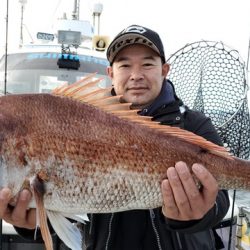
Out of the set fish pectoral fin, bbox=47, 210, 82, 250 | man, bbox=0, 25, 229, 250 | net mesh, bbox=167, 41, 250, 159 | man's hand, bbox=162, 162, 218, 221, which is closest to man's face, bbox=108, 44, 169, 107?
man, bbox=0, 25, 229, 250

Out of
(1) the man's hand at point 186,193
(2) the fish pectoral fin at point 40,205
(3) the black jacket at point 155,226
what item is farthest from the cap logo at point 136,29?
(2) the fish pectoral fin at point 40,205

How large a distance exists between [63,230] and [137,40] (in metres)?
1.19

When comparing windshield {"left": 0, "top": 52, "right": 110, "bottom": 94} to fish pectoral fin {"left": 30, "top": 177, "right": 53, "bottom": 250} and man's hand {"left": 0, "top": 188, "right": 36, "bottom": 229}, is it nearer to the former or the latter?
man's hand {"left": 0, "top": 188, "right": 36, "bottom": 229}

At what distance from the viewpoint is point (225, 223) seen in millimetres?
3717

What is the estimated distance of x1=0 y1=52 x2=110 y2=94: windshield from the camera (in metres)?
4.97

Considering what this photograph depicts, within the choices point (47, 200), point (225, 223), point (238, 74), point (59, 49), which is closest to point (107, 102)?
point (47, 200)

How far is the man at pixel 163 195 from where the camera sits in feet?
7.00

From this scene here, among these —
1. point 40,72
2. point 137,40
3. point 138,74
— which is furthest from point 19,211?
point 40,72

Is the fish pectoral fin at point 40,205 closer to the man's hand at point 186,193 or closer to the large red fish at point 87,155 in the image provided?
the large red fish at point 87,155

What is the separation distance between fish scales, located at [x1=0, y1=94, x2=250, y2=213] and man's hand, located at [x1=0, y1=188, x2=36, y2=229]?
5cm

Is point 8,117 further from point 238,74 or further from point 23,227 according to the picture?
point 238,74

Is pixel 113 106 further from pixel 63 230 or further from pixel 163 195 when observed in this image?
pixel 63 230

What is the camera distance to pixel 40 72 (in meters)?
5.07

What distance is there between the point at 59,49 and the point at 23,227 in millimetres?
3554
